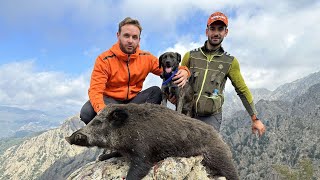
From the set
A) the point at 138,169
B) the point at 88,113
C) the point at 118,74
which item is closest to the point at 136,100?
the point at 118,74

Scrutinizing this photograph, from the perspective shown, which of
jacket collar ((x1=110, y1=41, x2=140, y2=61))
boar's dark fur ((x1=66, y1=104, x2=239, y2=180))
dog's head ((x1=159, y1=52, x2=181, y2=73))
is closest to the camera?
boar's dark fur ((x1=66, y1=104, x2=239, y2=180))

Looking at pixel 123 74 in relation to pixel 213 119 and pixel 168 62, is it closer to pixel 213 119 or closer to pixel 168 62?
pixel 168 62

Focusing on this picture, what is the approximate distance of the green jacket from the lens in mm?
12328

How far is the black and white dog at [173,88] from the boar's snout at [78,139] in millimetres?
4362

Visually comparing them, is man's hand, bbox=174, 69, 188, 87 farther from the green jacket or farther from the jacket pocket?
the jacket pocket

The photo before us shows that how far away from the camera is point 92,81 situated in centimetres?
1027

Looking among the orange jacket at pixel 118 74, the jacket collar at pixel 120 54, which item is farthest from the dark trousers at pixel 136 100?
the jacket collar at pixel 120 54

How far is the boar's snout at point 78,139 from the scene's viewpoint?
845cm

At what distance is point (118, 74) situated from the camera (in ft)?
35.4

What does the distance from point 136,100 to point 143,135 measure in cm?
312

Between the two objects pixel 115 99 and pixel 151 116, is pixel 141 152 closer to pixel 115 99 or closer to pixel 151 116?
pixel 151 116

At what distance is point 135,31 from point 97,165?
4250mm

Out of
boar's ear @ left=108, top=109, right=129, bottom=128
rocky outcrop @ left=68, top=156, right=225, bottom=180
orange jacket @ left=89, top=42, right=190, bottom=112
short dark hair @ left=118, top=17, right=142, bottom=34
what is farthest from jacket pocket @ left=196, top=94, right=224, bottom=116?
boar's ear @ left=108, top=109, right=129, bottom=128

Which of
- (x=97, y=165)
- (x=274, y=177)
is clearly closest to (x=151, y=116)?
(x=97, y=165)
